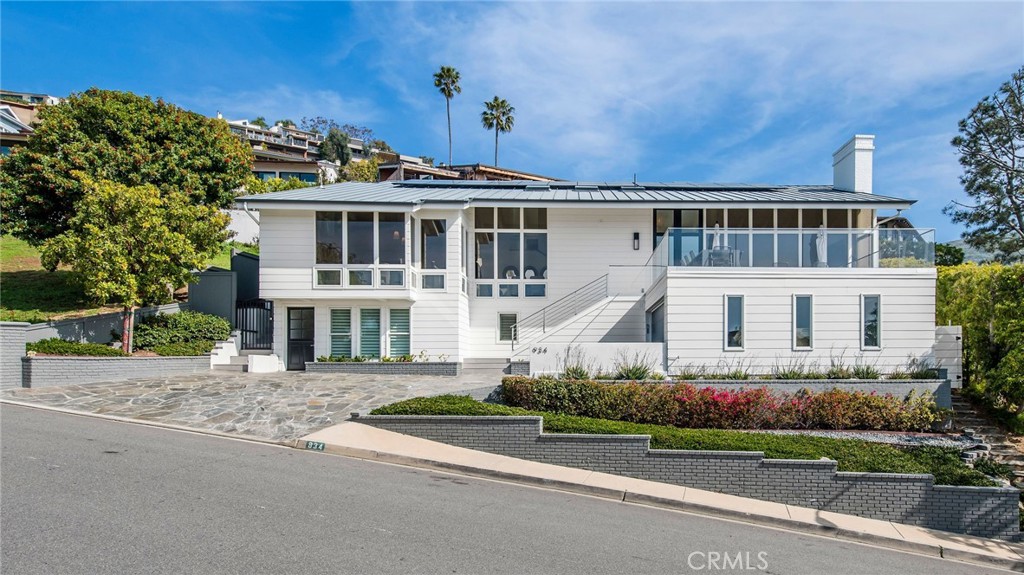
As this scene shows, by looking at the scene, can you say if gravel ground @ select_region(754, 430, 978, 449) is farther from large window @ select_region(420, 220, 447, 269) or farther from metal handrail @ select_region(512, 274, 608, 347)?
large window @ select_region(420, 220, 447, 269)

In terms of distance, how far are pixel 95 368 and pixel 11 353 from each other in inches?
72.3

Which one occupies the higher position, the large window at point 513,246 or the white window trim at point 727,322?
the large window at point 513,246

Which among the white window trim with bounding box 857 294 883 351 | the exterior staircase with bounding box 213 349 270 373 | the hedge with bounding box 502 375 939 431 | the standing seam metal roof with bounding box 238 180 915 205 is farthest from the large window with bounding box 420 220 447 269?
the white window trim with bounding box 857 294 883 351

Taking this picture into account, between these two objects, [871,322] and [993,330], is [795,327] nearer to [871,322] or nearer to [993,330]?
[871,322]

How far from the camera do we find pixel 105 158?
26.2 m

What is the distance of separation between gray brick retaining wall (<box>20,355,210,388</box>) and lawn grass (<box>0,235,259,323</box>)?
130 inches

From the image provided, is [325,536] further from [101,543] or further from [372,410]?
[372,410]

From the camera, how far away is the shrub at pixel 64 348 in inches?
683

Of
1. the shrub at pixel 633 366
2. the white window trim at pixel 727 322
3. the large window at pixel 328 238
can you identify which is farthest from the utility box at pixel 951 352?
the large window at pixel 328 238

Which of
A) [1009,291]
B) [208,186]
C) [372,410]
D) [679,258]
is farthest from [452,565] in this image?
[208,186]

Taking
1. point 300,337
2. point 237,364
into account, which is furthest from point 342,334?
point 237,364

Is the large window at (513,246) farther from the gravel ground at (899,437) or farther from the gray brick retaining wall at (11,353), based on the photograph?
the gray brick retaining wall at (11,353)

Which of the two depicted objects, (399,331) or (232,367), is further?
(399,331)
